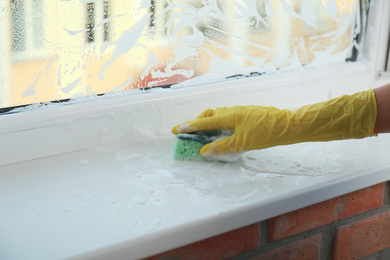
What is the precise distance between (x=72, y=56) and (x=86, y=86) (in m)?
0.08

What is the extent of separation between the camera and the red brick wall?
91 centimetres

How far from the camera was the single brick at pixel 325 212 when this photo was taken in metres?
0.97

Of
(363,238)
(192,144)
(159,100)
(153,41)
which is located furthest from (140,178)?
(363,238)

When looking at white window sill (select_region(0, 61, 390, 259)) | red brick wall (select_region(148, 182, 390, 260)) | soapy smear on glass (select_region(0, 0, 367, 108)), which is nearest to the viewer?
white window sill (select_region(0, 61, 390, 259))

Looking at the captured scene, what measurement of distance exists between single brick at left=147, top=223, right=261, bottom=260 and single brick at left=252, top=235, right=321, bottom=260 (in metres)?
0.05

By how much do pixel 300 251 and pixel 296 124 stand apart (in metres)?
0.28

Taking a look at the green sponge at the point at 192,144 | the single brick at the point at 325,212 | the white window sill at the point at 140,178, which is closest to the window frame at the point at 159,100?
the white window sill at the point at 140,178

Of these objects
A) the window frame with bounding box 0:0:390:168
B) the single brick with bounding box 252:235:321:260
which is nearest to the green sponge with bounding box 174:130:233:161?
the window frame with bounding box 0:0:390:168

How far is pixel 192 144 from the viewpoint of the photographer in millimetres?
1081

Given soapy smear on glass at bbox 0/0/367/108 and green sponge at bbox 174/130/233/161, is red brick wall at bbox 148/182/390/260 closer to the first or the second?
green sponge at bbox 174/130/233/161

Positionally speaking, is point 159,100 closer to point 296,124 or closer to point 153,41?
point 153,41

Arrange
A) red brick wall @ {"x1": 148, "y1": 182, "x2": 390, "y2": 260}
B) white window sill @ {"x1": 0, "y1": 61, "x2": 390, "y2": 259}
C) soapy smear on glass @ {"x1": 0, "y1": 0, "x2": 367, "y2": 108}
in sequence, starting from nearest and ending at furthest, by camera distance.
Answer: white window sill @ {"x1": 0, "y1": 61, "x2": 390, "y2": 259} < red brick wall @ {"x1": 148, "y1": 182, "x2": 390, "y2": 260} < soapy smear on glass @ {"x1": 0, "y1": 0, "x2": 367, "y2": 108}

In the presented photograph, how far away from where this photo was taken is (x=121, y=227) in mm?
815

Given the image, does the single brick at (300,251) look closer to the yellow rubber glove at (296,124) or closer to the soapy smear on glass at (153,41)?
the yellow rubber glove at (296,124)
